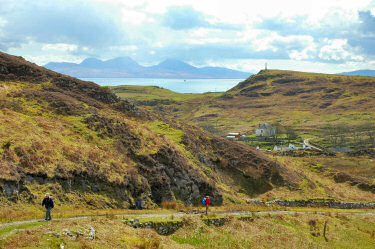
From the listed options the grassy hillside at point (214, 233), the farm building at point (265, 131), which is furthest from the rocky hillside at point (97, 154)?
the farm building at point (265, 131)

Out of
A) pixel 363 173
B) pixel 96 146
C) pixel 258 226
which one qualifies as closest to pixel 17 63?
pixel 96 146

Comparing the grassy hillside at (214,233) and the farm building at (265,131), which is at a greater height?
the grassy hillside at (214,233)

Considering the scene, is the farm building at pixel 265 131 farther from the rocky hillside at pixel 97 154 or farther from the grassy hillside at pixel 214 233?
the grassy hillside at pixel 214 233

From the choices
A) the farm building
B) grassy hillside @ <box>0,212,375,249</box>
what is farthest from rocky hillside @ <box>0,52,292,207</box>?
the farm building

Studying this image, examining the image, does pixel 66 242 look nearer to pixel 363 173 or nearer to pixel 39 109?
pixel 39 109

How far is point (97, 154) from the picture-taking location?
32500mm

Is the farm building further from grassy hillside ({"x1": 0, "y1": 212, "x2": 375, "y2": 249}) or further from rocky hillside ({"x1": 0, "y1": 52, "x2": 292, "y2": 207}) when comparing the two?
grassy hillside ({"x1": 0, "y1": 212, "x2": 375, "y2": 249})

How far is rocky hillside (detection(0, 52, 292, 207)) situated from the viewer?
26453 mm

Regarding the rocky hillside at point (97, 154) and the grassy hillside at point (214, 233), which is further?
the rocky hillside at point (97, 154)

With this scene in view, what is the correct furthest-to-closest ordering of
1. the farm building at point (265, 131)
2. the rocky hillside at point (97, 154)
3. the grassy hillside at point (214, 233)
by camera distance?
the farm building at point (265, 131), the rocky hillside at point (97, 154), the grassy hillside at point (214, 233)

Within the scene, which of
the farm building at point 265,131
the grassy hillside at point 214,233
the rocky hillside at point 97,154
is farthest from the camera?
the farm building at point 265,131

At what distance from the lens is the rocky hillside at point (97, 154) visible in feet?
86.8

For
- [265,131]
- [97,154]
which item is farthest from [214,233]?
[265,131]

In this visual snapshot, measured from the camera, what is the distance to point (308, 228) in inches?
1235
